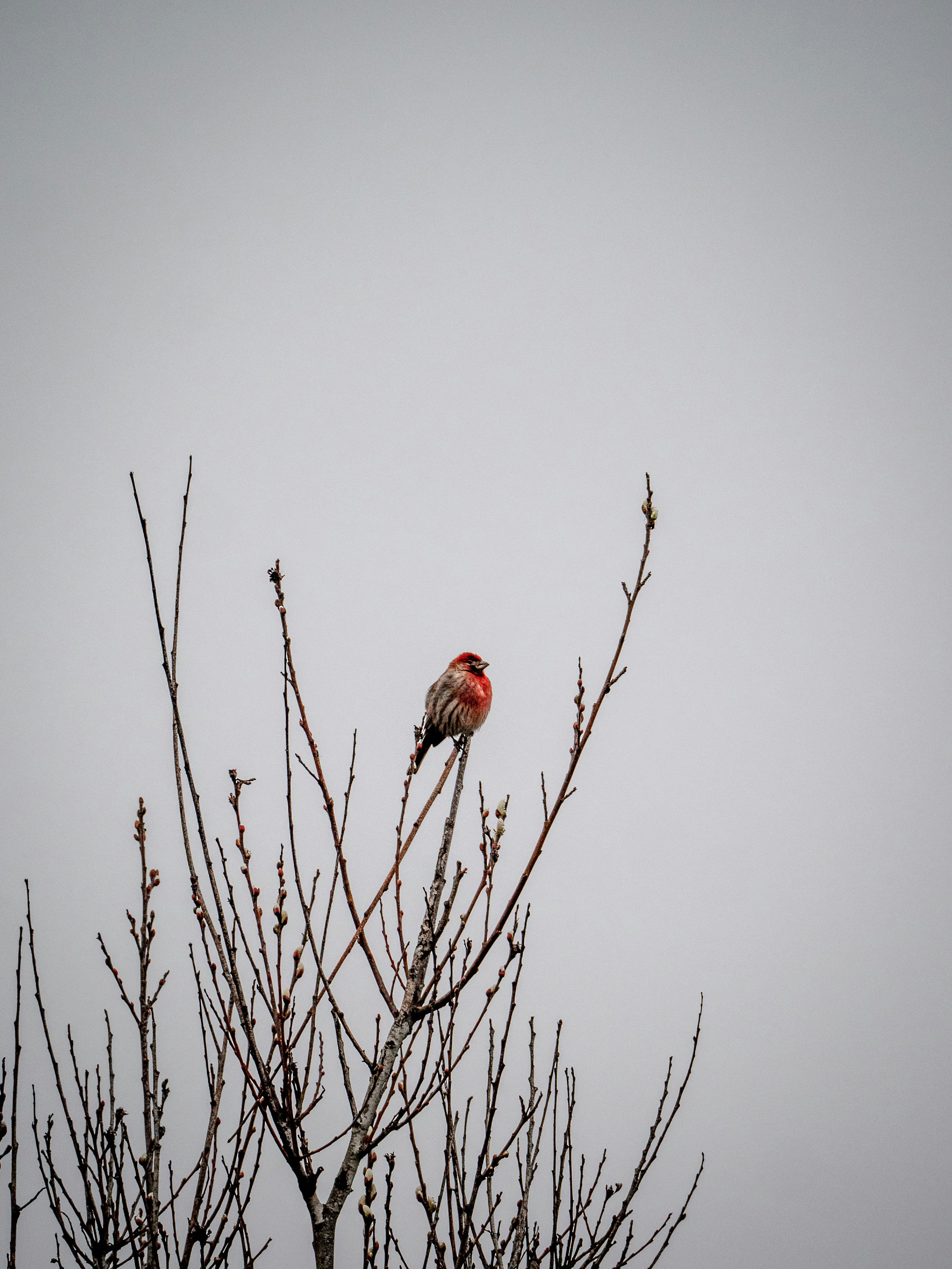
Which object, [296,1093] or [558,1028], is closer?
[296,1093]

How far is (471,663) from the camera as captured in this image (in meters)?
5.60

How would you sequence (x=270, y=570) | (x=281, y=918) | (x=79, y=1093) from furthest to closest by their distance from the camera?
(x=79, y=1093) < (x=270, y=570) < (x=281, y=918)

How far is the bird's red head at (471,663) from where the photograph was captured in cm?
546

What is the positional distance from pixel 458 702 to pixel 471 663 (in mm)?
430

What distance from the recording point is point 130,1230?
121 inches

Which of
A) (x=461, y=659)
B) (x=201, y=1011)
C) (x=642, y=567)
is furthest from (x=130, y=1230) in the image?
(x=461, y=659)

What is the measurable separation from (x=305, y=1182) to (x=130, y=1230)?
1.37m

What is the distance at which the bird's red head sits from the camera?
546 centimetres

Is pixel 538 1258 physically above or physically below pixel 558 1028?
below

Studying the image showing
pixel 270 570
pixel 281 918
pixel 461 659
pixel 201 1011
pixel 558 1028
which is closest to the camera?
pixel 281 918

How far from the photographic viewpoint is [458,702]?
5.27 meters

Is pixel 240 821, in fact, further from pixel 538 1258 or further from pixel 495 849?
pixel 538 1258

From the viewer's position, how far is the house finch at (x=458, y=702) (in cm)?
521

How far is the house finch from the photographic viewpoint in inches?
205
